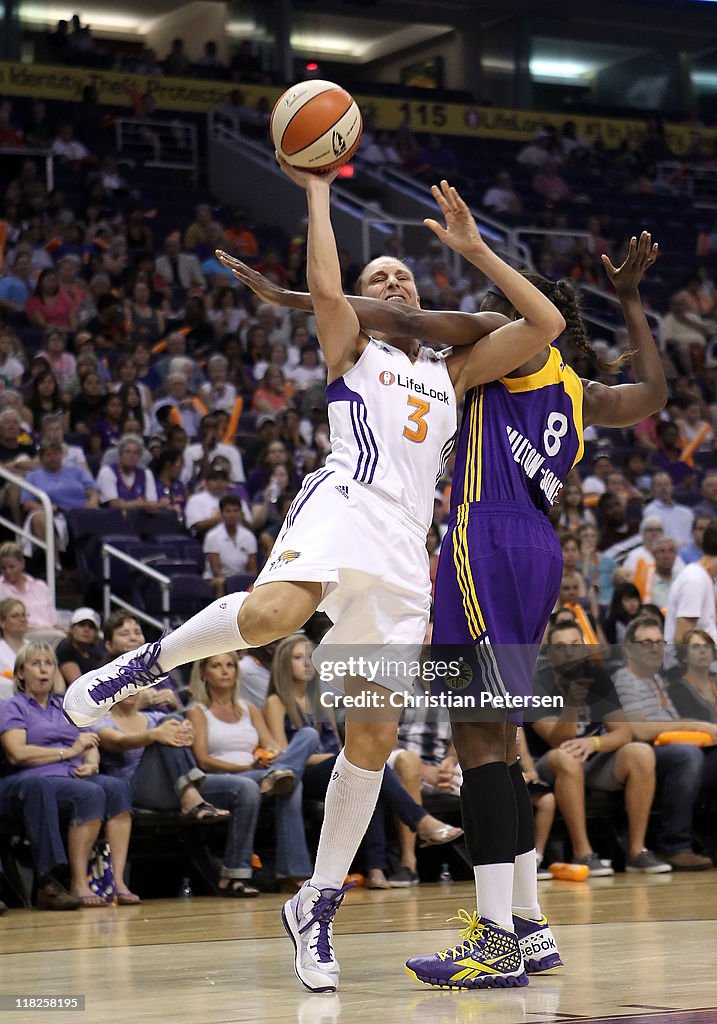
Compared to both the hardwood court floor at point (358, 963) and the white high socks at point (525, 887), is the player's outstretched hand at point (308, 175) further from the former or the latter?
the hardwood court floor at point (358, 963)

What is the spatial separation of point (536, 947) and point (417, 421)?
5.66ft

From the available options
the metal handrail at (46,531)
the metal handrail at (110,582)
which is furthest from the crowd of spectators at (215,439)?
the metal handrail at (110,582)

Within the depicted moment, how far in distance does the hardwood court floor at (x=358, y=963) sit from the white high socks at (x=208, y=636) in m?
1.00

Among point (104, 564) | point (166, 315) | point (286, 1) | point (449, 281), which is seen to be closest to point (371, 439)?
point (104, 564)

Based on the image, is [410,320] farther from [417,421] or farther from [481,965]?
[481,965]

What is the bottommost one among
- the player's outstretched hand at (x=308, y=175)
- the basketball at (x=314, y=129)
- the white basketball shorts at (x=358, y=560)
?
the white basketball shorts at (x=358, y=560)

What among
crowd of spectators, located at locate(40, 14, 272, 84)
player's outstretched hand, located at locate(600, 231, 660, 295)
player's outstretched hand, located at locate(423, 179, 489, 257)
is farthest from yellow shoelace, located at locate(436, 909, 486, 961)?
crowd of spectators, located at locate(40, 14, 272, 84)

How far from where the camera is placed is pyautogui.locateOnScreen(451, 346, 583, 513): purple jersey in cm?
482

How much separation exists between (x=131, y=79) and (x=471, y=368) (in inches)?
758

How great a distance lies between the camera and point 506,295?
4.78m

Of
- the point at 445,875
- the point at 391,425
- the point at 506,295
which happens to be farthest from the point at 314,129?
the point at 445,875

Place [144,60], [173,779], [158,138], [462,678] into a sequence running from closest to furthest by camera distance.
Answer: [462,678] → [173,779] → [158,138] → [144,60]

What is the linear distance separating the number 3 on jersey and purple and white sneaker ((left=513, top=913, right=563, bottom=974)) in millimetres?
1582

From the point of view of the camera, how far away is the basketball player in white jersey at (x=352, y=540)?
453 cm
